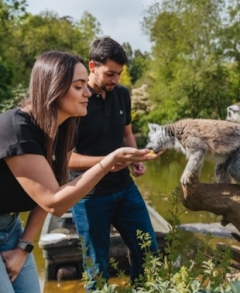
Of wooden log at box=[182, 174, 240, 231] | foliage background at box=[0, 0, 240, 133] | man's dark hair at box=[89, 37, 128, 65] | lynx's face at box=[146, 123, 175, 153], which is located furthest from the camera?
foliage background at box=[0, 0, 240, 133]

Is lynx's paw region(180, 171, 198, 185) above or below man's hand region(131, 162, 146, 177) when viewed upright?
below

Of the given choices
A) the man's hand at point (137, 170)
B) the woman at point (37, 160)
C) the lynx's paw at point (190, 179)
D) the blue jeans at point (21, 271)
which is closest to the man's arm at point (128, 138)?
the man's hand at point (137, 170)

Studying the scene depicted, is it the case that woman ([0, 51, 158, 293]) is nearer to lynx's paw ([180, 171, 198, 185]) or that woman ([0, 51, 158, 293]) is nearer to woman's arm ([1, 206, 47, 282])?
woman's arm ([1, 206, 47, 282])

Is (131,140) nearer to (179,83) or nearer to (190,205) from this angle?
(190,205)

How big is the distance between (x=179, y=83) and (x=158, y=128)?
546 inches

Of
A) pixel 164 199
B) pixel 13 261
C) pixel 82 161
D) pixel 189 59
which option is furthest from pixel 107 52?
pixel 189 59

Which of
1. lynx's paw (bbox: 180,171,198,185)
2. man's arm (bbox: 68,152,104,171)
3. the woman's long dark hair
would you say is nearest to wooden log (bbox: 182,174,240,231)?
lynx's paw (bbox: 180,171,198,185)

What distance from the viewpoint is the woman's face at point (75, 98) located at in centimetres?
162

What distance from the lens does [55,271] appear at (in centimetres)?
487

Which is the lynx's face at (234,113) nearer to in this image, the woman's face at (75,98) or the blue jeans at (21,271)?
the woman's face at (75,98)

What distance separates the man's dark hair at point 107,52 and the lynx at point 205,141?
25.0 inches

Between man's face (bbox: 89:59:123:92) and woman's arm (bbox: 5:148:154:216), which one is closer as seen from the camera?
woman's arm (bbox: 5:148:154:216)

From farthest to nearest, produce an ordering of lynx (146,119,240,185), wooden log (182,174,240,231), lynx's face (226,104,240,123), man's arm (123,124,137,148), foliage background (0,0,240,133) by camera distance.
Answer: foliage background (0,0,240,133)
lynx's face (226,104,240,123)
man's arm (123,124,137,148)
lynx (146,119,240,185)
wooden log (182,174,240,231)

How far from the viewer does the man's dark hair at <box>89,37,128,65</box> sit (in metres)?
2.51
